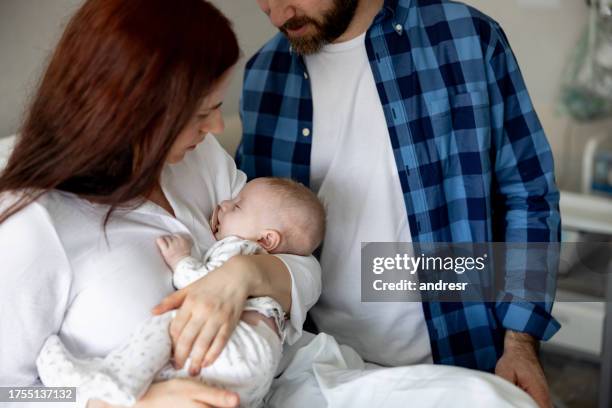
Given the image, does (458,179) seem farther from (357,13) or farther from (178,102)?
(178,102)

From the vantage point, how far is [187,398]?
1014mm

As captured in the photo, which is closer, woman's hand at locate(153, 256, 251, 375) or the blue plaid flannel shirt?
woman's hand at locate(153, 256, 251, 375)

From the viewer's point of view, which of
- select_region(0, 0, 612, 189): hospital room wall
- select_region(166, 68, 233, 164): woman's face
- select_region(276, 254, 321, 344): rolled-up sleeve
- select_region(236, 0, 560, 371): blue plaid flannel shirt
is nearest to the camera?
select_region(166, 68, 233, 164): woman's face

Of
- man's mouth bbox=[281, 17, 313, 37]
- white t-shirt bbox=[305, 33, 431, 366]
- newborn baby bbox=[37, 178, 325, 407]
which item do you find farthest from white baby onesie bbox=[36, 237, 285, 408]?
man's mouth bbox=[281, 17, 313, 37]

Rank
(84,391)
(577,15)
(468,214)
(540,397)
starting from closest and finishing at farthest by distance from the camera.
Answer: (84,391)
(540,397)
(468,214)
(577,15)

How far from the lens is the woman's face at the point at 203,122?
112 cm

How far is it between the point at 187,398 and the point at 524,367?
732 mm

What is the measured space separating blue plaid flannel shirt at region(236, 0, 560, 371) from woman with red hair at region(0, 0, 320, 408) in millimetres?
530

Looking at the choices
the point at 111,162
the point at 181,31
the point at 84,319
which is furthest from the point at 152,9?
the point at 84,319

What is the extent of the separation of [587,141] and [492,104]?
4.10ft

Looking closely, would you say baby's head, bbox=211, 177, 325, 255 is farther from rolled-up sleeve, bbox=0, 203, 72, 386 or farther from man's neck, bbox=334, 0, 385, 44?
man's neck, bbox=334, 0, 385, 44

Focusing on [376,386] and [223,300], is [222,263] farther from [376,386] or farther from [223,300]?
[376,386]

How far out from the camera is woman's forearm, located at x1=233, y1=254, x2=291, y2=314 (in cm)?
117

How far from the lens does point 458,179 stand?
157cm
